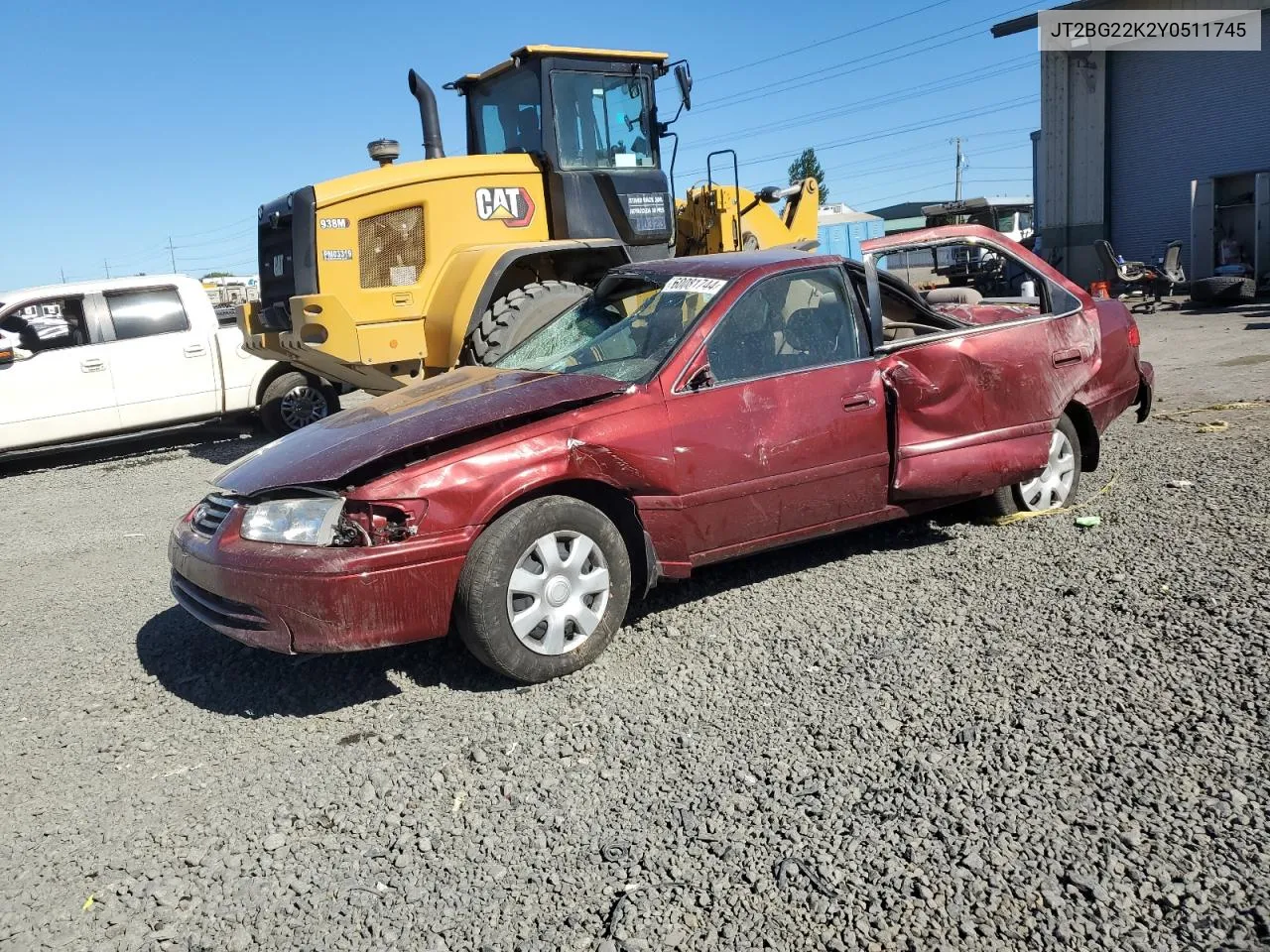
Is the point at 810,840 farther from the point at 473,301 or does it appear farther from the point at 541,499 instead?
the point at 473,301

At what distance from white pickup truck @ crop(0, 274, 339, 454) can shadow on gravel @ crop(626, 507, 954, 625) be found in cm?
775

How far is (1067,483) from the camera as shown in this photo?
Result: 18.9 feet

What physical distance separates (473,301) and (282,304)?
1999mm

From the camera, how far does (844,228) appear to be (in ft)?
102

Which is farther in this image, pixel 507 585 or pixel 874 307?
pixel 874 307

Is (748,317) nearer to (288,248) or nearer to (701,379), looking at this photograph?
(701,379)

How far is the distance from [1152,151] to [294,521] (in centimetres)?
2384

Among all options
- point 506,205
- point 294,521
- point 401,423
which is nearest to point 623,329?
point 401,423

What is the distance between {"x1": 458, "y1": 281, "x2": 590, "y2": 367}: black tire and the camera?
7.79 metres

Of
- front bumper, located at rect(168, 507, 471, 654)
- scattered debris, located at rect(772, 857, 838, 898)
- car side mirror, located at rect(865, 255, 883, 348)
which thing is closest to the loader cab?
car side mirror, located at rect(865, 255, 883, 348)

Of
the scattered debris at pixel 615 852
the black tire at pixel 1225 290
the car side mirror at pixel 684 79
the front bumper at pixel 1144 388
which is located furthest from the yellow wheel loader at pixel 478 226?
the black tire at pixel 1225 290

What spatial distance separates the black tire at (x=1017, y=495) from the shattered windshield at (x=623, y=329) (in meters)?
2.06

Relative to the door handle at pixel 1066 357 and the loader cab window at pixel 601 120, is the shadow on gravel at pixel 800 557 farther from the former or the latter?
the loader cab window at pixel 601 120

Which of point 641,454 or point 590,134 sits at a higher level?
point 590,134
